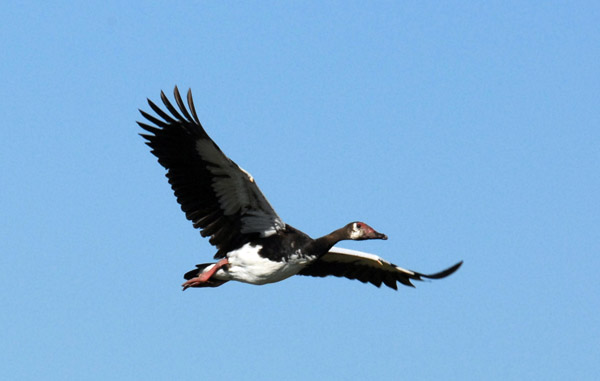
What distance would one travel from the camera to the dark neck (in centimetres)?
1286

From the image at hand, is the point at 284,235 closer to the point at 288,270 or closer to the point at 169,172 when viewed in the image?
the point at 288,270

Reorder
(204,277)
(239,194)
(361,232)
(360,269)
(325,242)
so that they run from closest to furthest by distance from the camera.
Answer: (239,194) → (325,242) → (204,277) → (361,232) → (360,269)

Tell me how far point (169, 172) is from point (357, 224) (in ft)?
8.68

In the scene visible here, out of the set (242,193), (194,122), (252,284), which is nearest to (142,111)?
(194,122)

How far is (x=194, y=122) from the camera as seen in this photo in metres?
12.7

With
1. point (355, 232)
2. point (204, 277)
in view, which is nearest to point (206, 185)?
point (204, 277)

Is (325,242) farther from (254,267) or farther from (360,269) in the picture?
(360,269)

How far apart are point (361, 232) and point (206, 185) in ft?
7.24

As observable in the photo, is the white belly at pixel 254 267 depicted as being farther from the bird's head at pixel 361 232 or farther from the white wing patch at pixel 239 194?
the bird's head at pixel 361 232

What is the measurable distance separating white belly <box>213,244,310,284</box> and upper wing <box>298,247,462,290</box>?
1445mm

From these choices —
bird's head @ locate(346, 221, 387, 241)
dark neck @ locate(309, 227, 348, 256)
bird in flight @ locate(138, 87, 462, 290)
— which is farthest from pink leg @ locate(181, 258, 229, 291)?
bird's head @ locate(346, 221, 387, 241)

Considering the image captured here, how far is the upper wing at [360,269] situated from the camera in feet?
47.8

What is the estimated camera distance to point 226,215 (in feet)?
42.9

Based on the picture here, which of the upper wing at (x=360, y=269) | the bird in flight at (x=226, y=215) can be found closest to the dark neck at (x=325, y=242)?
the bird in flight at (x=226, y=215)
